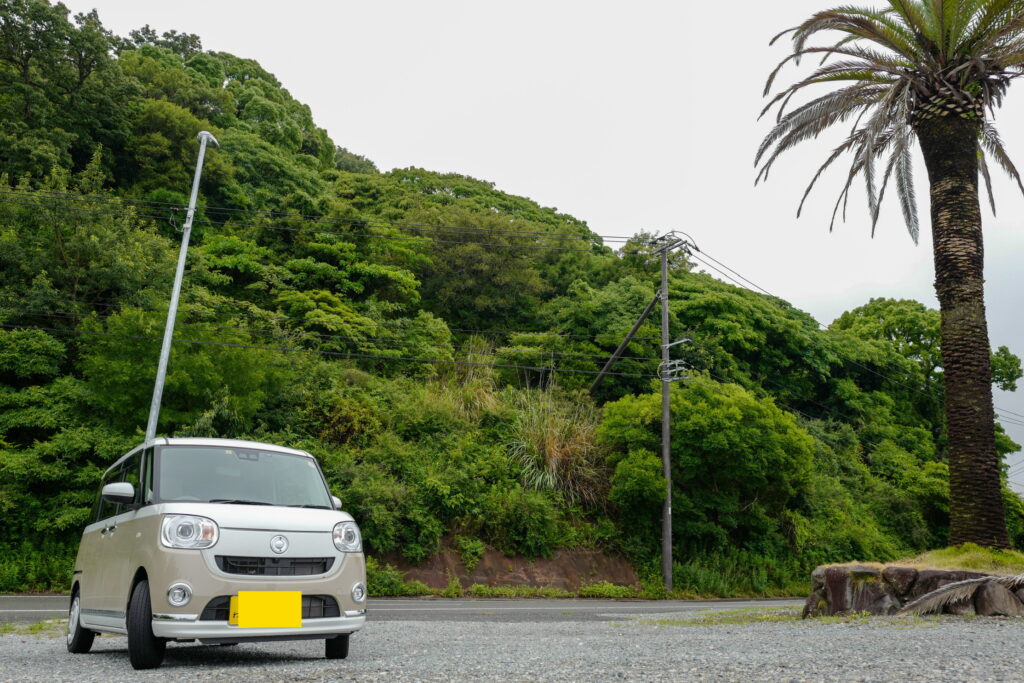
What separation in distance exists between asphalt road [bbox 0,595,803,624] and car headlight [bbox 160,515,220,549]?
25.2 ft

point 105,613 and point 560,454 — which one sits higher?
point 560,454

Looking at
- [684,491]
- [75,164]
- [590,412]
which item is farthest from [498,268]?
[75,164]

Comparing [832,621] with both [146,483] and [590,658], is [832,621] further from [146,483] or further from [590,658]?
[146,483]

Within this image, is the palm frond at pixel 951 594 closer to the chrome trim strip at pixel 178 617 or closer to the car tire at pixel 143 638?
the chrome trim strip at pixel 178 617

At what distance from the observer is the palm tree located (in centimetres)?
1313

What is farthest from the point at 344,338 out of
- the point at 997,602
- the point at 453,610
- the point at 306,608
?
the point at 306,608

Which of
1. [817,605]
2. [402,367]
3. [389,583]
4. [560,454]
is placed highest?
[402,367]

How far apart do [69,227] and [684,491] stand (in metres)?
23.2

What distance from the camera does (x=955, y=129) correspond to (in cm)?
1415

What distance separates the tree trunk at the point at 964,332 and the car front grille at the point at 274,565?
40.5ft

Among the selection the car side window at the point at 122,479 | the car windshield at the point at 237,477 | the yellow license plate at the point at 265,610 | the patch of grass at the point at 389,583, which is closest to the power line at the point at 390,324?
the patch of grass at the point at 389,583

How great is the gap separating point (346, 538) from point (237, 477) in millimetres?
1242

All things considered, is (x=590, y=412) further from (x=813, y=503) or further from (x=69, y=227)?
(x=69, y=227)

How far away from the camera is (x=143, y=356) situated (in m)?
19.7
